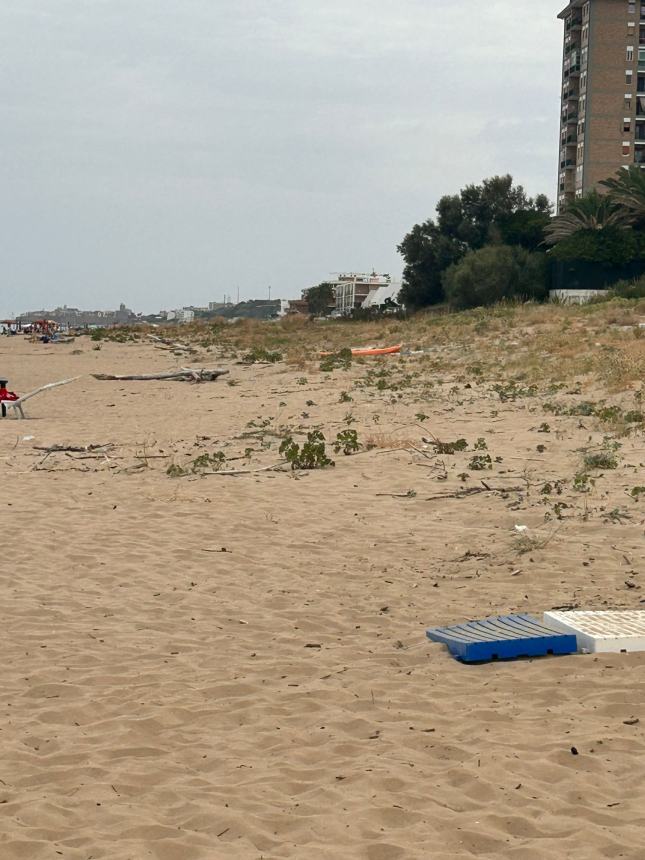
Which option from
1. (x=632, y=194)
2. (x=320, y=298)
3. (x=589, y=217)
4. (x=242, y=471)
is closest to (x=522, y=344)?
(x=242, y=471)

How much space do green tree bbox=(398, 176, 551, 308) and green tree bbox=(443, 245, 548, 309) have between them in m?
6.14

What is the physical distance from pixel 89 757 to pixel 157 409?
636 inches

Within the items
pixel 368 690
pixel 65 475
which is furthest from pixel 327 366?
pixel 368 690

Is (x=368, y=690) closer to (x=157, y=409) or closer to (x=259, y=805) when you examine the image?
(x=259, y=805)

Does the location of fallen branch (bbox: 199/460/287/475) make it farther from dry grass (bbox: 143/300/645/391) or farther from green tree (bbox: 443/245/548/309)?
green tree (bbox: 443/245/548/309)

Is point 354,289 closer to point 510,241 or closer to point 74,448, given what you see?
point 510,241

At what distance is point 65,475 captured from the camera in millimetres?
12531

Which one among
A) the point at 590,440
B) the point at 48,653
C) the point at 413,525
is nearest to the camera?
the point at 48,653

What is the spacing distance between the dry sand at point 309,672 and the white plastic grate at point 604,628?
85mm

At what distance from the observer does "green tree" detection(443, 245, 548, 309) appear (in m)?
51.7

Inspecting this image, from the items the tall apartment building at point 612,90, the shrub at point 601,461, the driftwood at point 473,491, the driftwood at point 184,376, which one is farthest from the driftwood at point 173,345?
the tall apartment building at point 612,90

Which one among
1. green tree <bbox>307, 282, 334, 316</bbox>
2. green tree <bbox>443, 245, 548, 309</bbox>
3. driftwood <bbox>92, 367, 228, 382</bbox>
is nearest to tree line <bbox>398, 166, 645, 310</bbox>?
green tree <bbox>443, 245, 548, 309</bbox>

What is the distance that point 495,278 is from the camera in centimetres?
5169

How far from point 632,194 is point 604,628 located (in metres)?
52.7
